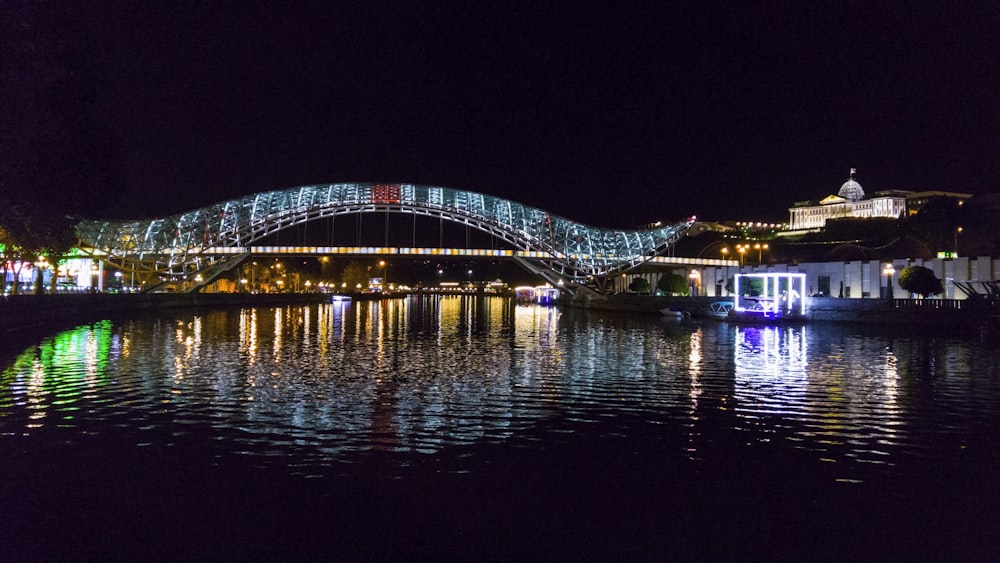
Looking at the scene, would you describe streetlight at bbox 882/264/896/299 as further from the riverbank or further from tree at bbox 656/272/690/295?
tree at bbox 656/272/690/295

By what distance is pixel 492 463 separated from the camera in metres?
9.84

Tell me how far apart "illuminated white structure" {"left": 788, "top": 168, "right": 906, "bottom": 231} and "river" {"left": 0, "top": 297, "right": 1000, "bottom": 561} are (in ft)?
470

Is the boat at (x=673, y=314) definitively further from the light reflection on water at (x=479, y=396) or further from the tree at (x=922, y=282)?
the light reflection on water at (x=479, y=396)

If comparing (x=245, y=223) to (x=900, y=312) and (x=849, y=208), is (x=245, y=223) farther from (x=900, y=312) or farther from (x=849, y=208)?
(x=849, y=208)

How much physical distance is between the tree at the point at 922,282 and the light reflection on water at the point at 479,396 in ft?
64.6

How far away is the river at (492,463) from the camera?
23.5ft

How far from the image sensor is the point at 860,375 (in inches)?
776

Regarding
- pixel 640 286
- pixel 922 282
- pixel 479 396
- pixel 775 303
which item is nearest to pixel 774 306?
pixel 775 303

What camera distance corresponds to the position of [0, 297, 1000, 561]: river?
7.17 meters

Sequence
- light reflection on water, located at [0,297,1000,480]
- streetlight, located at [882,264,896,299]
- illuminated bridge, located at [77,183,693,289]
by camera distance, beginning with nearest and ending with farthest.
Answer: light reflection on water, located at [0,297,1000,480] < streetlight, located at [882,264,896,299] < illuminated bridge, located at [77,183,693,289]

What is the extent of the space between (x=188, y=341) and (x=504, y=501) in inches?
940

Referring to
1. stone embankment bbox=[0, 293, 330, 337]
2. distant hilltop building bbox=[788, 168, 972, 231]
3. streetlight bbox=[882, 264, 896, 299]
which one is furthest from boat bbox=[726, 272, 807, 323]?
distant hilltop building bbox=[788, 168, 972, 231]

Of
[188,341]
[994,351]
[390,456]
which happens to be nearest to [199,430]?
[390,456]

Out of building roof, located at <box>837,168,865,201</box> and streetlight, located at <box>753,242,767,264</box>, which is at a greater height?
building roof, located at <box>837,168,865,201</box>
